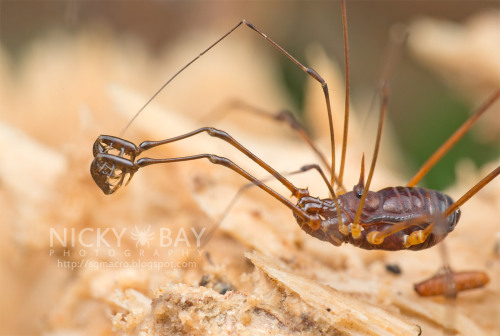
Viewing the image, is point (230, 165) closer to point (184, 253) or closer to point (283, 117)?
point (184, 253)

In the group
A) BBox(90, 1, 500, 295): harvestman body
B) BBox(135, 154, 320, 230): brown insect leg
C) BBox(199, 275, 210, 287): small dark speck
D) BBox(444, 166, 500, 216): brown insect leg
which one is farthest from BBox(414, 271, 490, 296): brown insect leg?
BBox(199, 275, 210, 287): small dark speck

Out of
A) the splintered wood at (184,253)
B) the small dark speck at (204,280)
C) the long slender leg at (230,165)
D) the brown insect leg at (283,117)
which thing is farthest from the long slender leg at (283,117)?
the small dark speck at (204,280)

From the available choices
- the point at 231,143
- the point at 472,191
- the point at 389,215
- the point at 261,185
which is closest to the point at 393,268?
the point at 389,215

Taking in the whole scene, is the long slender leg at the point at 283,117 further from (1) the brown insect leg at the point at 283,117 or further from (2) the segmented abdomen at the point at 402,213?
(2) the segmented abdomen at the point at 402,213

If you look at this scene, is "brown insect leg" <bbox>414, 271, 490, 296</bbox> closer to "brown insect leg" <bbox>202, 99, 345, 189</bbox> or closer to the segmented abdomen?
the segmented abdomen

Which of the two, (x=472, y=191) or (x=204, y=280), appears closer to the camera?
(x=204, y=280)

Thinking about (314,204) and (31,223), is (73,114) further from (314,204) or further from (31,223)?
(314,204)
